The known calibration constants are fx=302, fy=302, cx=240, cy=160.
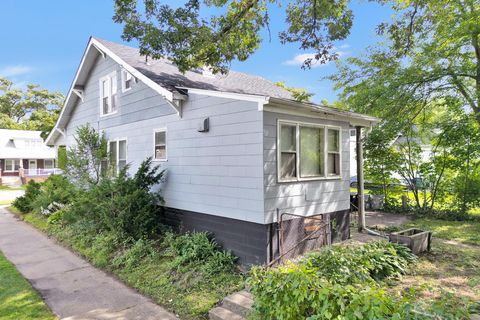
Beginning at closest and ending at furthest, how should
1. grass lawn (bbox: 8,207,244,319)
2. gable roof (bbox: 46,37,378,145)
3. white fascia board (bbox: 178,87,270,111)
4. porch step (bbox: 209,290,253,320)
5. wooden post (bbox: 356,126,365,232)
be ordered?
porch step (bbox: 209,290,253,320), grass lawn (bbox: 8,207,244,319), white fascia board (bbox: 178,87,270,111), gable roof (bbox: 46,37,378,145), wooden post (bbox: 356,126,365,232)

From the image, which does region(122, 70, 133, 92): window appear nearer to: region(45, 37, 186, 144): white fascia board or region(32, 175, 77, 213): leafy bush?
region(45, 37, 186, 144): white fascia board

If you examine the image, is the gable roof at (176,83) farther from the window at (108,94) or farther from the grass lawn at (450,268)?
the grass lawn at (450,268)

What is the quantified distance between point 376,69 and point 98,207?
1122cm

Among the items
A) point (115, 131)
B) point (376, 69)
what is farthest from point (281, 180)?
point (376, 69)

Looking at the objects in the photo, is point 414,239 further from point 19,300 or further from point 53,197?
point 53,197

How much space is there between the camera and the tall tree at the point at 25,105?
42156 millimetres

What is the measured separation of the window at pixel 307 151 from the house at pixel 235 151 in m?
0.02

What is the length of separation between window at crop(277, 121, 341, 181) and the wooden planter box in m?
1.90

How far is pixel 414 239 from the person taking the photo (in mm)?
6023

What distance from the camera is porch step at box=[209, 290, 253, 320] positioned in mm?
4323

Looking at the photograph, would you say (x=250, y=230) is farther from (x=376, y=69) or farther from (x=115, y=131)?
(x=376, y=69)

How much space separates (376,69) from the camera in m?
12.1

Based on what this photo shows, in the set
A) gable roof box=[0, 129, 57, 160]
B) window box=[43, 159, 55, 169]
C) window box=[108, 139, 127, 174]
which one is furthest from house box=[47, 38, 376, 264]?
window box=[43, 159, 55, 169]

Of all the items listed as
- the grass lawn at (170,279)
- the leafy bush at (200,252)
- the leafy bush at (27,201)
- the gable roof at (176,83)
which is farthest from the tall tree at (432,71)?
the leafy bush at (27,201)
